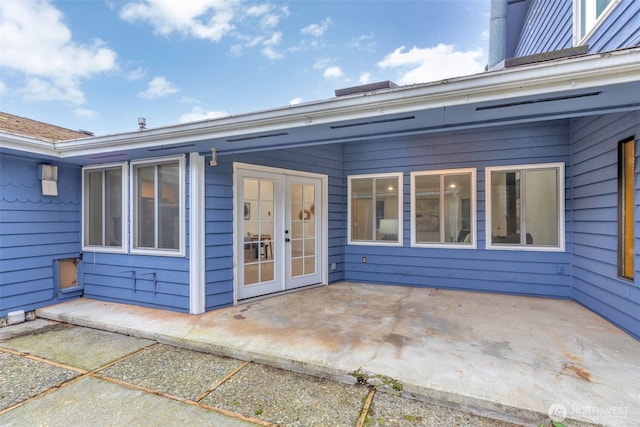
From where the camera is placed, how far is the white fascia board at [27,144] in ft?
10.5

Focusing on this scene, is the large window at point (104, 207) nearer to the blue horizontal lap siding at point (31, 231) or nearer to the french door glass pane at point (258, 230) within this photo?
the blue horizontal lap siding at point (31, 231)

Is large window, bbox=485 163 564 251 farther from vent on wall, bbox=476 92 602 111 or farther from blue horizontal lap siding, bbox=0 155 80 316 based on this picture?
blue horizontal lap siding, bbox=0 155 80 316

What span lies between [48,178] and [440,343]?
5109 mm

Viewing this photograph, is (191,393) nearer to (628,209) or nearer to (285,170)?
(285,170)

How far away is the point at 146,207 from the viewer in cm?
395

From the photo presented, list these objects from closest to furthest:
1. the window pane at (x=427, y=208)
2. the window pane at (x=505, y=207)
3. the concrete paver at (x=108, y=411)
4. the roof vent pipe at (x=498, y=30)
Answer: the concrete paver at (x=108, y=411), the window pane at (x=505, y=207), the window pane at (x=427, y=208), the roof vent pipe at (x=498, y=30)

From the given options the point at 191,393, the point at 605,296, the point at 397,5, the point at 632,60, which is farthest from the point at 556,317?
the point at 397,5

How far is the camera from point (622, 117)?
2.95 meters

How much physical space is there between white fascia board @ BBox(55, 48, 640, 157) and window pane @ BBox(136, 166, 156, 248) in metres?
0.97

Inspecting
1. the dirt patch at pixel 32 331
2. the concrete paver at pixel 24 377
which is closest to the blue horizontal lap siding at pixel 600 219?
the concrete paver at pixel 24 377

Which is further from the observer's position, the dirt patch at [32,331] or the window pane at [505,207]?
the window pane at [505,207]

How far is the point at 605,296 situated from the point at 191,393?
431 cm

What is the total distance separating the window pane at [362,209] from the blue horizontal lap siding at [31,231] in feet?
14.2

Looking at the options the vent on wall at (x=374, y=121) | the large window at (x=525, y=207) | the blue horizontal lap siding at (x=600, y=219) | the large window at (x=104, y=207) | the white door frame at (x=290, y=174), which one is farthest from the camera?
the large window at (x=525, y=207)
